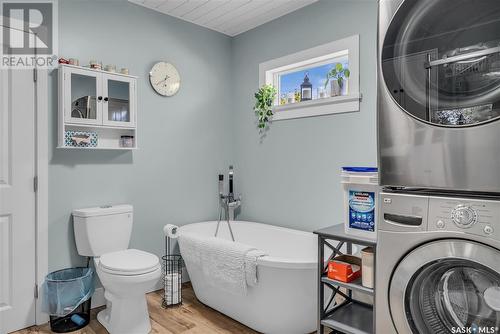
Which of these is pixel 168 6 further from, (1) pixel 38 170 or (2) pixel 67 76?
(1) pixel 38 170

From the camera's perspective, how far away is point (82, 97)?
2.59 metres

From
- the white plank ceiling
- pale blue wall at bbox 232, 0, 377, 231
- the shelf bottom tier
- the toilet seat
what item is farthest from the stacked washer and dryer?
the white plank ceiling

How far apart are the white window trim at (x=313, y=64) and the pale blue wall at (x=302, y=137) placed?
0.05 metres

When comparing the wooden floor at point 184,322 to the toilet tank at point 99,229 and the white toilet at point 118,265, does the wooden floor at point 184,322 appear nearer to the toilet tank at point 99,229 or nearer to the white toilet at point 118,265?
the white toilet at point 118,265

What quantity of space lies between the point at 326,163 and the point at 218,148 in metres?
1.33

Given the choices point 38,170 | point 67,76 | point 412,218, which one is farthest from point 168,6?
point 412,218

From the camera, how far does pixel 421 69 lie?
4.58 ft

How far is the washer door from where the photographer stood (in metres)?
1.22

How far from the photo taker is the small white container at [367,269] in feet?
5.45

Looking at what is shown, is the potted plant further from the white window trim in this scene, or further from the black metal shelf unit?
the black metal shelf unit

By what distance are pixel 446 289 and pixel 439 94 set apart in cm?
82

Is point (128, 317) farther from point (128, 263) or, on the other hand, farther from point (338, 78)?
point (338, 78)

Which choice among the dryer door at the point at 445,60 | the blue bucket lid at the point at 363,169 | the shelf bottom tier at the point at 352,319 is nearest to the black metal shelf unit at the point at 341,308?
the shelf bottom tier at the point at 352,319

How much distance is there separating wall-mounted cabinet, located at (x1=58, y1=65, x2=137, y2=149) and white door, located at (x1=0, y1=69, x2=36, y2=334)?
0.24 m
